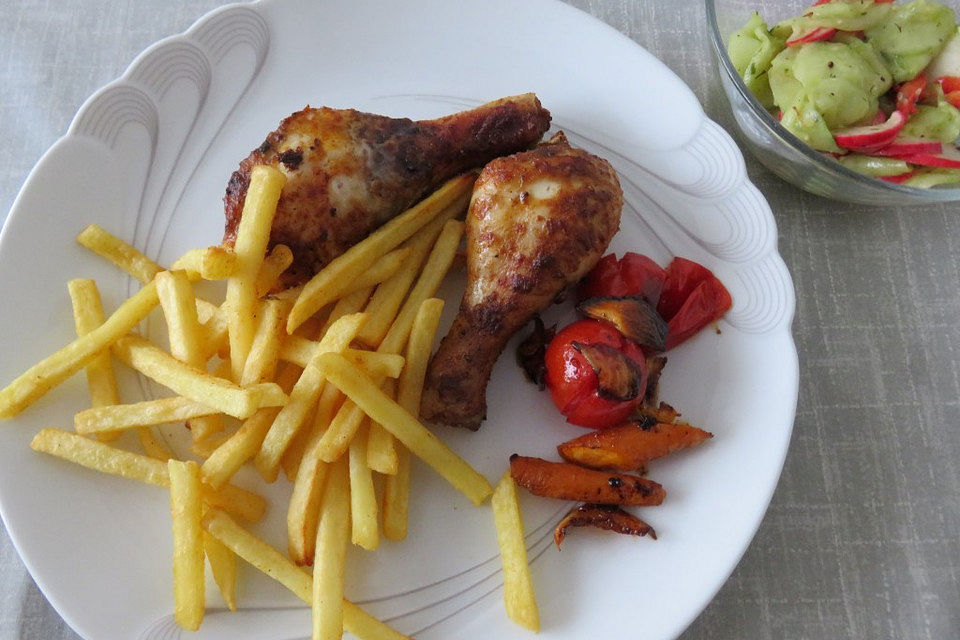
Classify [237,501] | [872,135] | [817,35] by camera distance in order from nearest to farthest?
[237,501] → [872,135] → [817,35]

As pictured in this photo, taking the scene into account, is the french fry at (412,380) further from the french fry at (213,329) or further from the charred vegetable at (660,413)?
the charred vegetable at (660,413)

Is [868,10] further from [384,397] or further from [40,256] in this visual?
[40,256]

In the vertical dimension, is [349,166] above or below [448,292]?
above

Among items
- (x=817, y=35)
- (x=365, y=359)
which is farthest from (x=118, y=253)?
(x=817, y=35)

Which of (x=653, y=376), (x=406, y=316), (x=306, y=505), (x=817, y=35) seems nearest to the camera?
(x=306, y=505)

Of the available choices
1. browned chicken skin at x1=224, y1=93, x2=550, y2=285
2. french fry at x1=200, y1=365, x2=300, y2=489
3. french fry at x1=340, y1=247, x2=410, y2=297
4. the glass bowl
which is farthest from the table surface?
french fry at x1=340, y1=247, x2=410, y2=297

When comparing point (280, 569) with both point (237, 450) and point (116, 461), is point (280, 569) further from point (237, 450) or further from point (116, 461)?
point (116, 461)

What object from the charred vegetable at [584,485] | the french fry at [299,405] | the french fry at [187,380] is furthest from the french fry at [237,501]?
the charred vegetable at [584,485]
